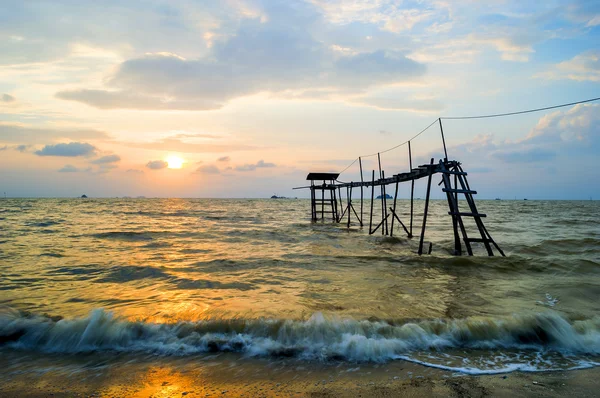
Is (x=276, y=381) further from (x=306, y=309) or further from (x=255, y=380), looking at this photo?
(x=306, y=309)

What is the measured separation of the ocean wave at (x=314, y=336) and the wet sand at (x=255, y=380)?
0.39m

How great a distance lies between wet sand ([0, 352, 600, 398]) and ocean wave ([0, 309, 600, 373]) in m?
0.39

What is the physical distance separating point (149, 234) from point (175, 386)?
18.9m

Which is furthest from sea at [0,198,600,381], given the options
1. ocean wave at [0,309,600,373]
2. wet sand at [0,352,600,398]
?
wet sand at [0,352,600,398]

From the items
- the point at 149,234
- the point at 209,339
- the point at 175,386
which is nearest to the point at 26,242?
the point at 149,234

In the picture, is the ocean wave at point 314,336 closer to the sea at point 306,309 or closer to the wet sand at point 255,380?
the sea at point 306,309

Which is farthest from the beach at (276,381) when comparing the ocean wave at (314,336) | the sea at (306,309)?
the ocean wave at (314,336)

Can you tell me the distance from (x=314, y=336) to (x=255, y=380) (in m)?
1.65

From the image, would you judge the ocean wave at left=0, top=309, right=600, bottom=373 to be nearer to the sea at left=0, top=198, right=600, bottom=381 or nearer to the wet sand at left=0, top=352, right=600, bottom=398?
the sea at left=0, top=198, right=600, bottom=381

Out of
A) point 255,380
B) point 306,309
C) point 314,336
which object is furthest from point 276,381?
point 306,309

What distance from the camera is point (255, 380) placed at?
4422 millimetres

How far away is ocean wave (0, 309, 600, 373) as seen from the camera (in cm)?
537

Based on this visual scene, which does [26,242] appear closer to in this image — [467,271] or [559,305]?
[467,271]

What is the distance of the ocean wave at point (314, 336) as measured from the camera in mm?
5371
